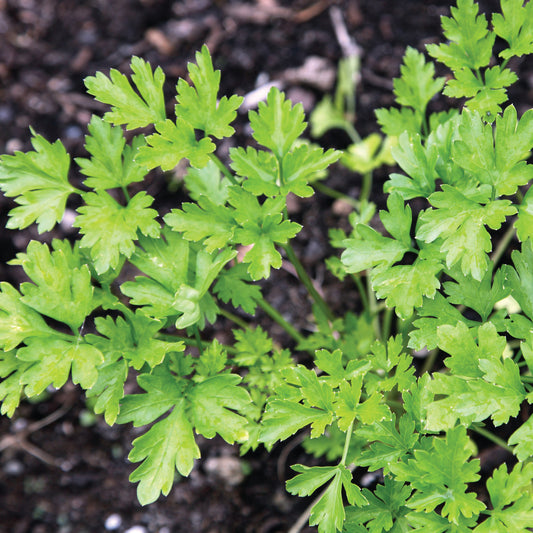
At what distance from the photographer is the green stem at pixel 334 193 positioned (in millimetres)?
2207

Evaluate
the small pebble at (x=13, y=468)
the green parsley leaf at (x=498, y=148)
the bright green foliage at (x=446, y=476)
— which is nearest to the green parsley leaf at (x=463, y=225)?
the green parsley leaf at (x=498, y=148)

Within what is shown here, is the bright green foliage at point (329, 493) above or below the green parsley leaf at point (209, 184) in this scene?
below

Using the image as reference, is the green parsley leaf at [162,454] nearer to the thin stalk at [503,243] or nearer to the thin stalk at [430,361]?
the thin stalk at [430,361]

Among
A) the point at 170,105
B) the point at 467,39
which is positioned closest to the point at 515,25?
the point at 467,39

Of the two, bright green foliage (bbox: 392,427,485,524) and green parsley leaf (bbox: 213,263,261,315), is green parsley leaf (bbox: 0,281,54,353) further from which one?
bright green foliage (bbox: 392,427,485,524)

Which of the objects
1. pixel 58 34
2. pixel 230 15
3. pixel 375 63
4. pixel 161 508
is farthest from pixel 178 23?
pixel 161 508

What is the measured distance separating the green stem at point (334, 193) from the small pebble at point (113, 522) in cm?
143

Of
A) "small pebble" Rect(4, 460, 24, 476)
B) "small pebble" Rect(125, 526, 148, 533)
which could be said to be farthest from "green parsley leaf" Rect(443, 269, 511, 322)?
"small pebble" Rect(4, 460, 24, 476)

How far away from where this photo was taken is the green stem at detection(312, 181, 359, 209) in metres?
2.21

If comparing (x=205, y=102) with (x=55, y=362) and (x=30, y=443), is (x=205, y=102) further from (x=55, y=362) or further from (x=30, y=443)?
(x=30, y=443)

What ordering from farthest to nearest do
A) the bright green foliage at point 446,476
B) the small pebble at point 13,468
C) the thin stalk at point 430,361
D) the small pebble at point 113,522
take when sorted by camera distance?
the small pebble at point 13,468 < the small pebble at point 113,522 < the thin stalk at point 430,361 < the bright green foliage at point 446,476

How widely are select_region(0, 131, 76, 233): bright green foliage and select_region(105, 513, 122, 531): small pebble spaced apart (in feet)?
3.70

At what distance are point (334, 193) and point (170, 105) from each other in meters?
0.83

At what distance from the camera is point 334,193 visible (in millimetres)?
2215
